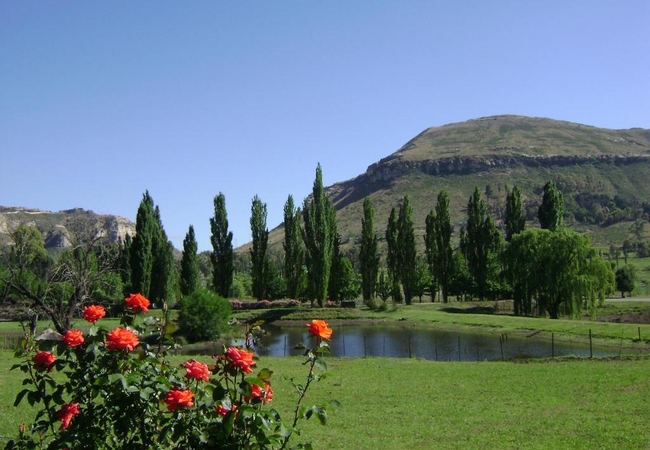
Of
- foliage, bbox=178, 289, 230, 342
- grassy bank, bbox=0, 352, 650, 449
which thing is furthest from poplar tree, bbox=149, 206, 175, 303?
grassy bank, bbox=0, 352, 650, 449

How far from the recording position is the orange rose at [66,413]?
4.96 m

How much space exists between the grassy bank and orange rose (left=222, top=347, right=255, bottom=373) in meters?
3.97

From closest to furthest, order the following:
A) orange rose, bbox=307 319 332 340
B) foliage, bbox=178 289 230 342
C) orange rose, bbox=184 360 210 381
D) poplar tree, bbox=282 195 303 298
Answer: orange rose, bbox=184 360 210 381, orange rose, bbox=307 319 332 340, foliage, bbox=178 289 230 342, poplar tree, bbox=282 195 303 298

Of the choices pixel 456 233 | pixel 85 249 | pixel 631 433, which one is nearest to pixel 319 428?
pixel 631 433

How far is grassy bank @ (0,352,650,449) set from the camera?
43.4ft

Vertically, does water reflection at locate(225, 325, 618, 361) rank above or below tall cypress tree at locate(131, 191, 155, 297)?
below

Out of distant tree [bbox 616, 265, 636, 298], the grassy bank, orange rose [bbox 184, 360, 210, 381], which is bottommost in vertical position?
the grassy bank

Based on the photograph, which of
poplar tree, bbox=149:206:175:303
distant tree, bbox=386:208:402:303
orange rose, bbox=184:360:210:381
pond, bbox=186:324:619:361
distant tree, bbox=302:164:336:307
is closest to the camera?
orange rose, bbox=184:360:210:381

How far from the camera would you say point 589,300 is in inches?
2073

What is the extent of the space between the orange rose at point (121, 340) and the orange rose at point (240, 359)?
84 cm

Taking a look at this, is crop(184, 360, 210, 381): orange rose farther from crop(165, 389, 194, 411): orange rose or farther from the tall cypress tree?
the tall cypress tree

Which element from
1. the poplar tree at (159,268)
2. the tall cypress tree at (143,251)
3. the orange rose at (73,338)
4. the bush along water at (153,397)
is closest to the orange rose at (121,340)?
the bush along water at (153,397)

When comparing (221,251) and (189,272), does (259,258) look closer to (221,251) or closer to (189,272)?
(221,251)

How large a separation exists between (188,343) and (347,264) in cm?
3713
